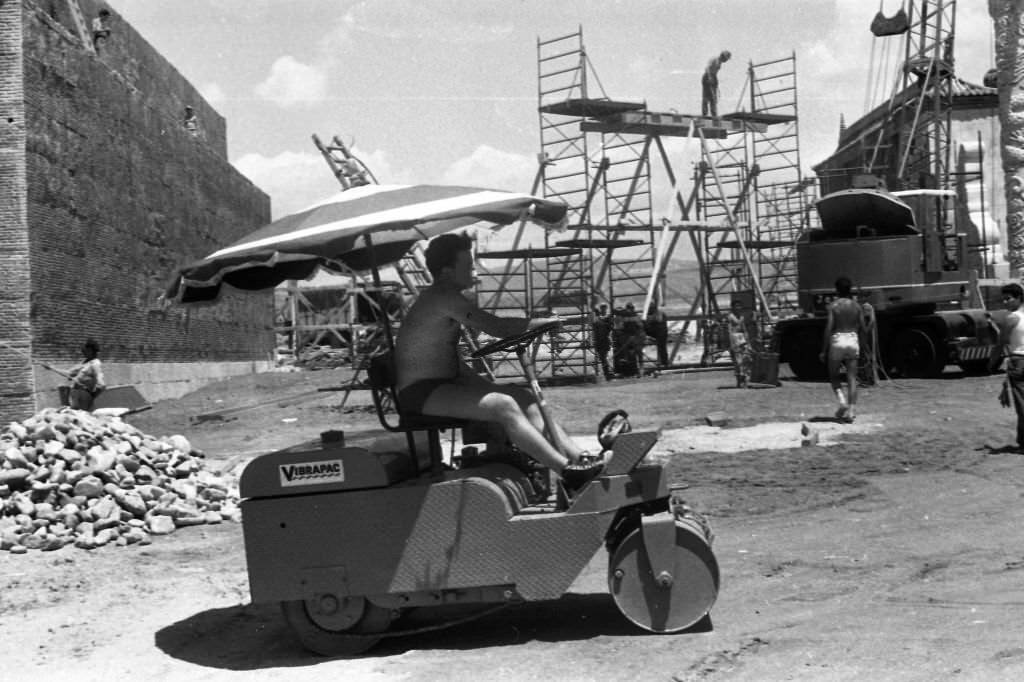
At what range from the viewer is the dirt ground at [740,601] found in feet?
18.9

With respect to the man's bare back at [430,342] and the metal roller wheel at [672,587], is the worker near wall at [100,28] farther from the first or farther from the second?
the metal roller wheel at [672,587]

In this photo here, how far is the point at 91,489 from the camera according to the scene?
10.5 meters

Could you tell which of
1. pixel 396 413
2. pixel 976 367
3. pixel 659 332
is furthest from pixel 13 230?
pixel 659 332

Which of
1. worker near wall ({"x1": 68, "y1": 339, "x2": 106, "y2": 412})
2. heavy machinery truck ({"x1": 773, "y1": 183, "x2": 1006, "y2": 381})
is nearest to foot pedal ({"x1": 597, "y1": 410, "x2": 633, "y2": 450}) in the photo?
worker near wall ({"x1": 68, "y1": 339, "x2": 106, "y2": 412})

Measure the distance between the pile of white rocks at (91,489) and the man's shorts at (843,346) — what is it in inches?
311

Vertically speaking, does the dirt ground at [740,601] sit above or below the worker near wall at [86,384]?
below

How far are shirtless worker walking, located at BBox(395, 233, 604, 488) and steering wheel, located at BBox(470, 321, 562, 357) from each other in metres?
0.05

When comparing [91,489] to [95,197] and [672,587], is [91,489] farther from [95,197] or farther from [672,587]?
[95,197]

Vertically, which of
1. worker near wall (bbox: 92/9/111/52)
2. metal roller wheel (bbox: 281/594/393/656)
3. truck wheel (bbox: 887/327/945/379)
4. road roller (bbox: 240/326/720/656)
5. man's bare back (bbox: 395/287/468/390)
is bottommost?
metal roller wheel (bbox: 281/594/393/656)

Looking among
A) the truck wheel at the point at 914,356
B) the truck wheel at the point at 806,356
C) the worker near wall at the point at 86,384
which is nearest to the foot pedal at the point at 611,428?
the worker near wall at the point at 86,384

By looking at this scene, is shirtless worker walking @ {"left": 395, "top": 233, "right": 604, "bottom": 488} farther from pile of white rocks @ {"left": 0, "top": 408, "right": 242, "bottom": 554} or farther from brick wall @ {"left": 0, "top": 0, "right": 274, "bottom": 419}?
brick wall @ {"left": 0, "top": 0, "right": 274, "bottom": 419}

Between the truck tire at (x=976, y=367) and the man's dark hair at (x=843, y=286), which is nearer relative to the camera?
the man's dark hair at (x=843, y=286)

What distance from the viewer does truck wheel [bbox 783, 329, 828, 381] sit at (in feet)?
80.0

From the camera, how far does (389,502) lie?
6.28 meters
